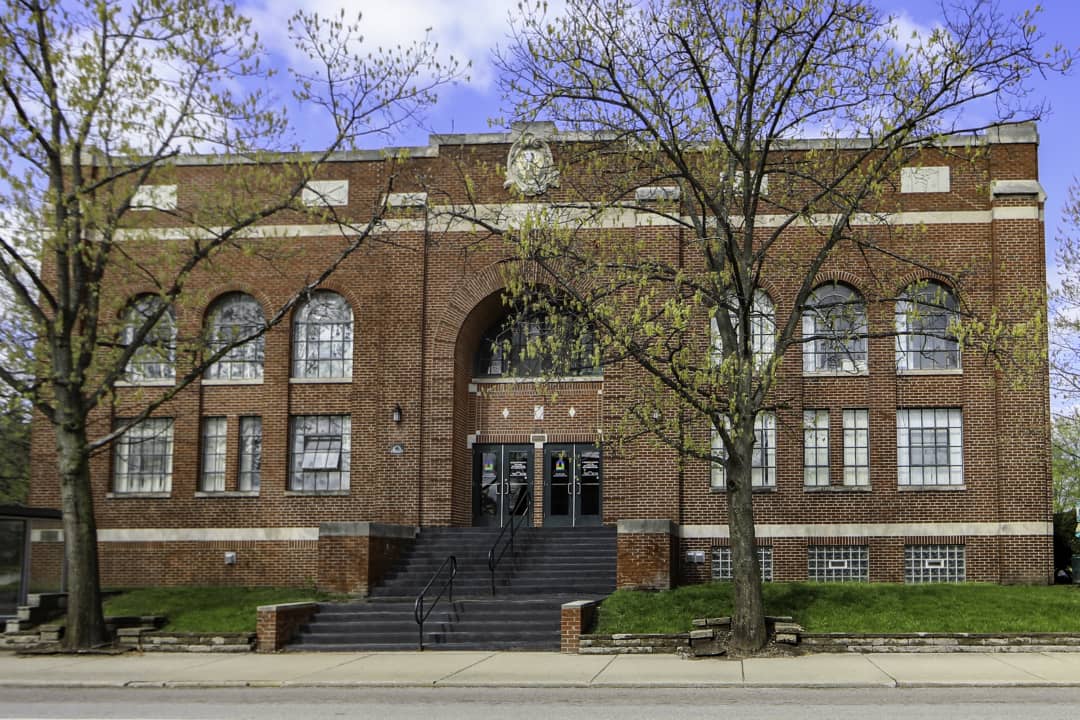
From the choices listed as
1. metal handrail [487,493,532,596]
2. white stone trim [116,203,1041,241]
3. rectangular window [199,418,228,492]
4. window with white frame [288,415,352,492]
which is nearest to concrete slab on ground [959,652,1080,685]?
metal handrail [487,493,532,596]

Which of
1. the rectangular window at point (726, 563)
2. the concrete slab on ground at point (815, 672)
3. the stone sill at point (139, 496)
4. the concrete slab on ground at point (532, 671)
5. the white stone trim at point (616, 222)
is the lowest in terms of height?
the concrete slab on ground at point (532, 671)

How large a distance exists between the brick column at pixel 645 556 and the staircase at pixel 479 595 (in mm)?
683

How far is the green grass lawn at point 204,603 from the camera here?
21.6 meters

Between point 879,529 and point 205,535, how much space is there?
15246 mm

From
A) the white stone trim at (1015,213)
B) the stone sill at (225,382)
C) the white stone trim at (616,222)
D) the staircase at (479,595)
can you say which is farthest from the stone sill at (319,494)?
the white stone trim at (1015,213)

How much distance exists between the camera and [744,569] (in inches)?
737

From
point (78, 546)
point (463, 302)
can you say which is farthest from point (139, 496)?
point (463, 302)

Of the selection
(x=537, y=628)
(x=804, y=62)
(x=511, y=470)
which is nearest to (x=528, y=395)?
(x=511, y=470)

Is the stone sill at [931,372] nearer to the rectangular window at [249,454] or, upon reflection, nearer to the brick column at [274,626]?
the brick column at [274,626]

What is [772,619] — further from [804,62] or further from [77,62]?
[77,62]

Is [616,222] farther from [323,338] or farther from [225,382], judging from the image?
[225,382]

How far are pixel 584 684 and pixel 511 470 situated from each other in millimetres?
13253

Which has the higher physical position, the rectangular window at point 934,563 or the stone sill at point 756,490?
the stone sill at point 756,490

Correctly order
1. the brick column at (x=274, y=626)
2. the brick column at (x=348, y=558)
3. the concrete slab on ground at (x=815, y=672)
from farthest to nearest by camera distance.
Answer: the brick column at (x=348, y=558)
the brick column at (x=274, y=626)
the concrete slab on ground at (x=815, y=672)
